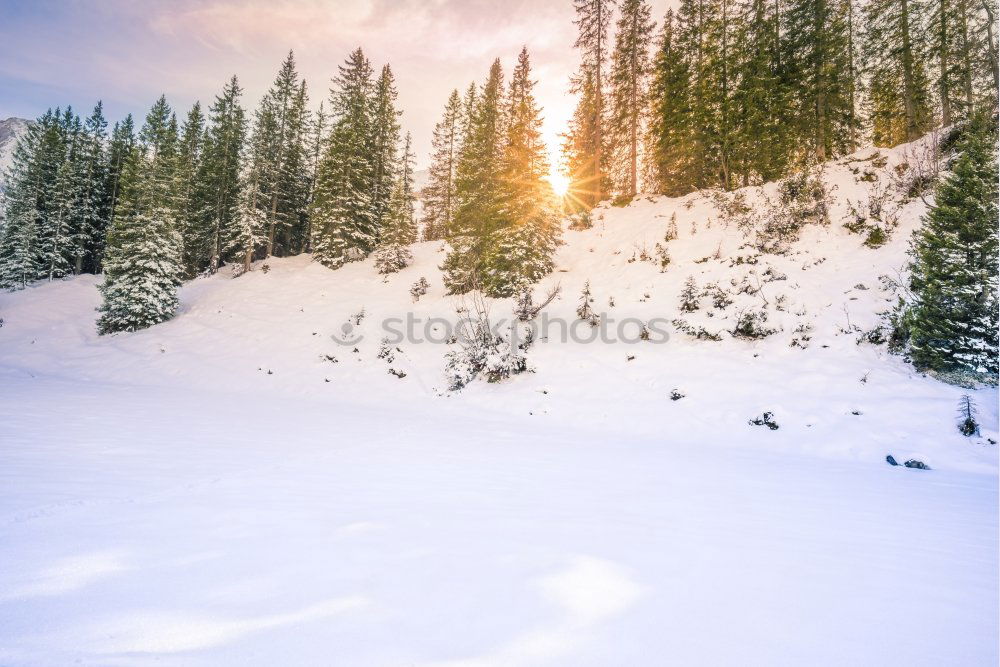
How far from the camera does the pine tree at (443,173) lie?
3622cm

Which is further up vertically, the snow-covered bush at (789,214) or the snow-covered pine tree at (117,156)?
the snow-covered pine tree at (117,156)

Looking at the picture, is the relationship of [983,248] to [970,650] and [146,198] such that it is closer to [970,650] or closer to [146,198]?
[970,650]

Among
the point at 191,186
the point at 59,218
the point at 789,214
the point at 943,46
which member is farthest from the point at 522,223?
the point at 59,218

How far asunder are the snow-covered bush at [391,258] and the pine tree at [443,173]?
1144 cm

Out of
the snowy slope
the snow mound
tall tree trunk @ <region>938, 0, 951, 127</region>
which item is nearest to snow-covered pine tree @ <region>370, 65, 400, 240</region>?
the snow mound

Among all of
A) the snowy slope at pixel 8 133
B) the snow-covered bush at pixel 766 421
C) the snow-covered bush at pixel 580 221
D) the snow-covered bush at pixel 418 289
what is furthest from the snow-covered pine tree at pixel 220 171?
the snowy slope at pixel 8 133

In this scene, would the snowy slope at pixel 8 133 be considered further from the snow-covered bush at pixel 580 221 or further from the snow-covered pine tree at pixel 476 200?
the snow-covered bush at pixel 580 221

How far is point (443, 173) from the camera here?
1486 inches

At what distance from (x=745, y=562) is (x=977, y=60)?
3104 centimetres

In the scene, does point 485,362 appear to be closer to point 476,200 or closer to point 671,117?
point 476,200

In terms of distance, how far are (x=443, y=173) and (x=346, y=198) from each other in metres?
14.1

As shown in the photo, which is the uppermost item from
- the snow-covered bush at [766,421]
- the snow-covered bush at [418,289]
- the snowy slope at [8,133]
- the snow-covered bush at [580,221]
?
the snowy slope at [8,133]

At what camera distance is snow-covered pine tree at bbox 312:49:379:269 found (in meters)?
26.2

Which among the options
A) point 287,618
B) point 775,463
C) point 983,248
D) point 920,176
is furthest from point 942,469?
point 920,176
